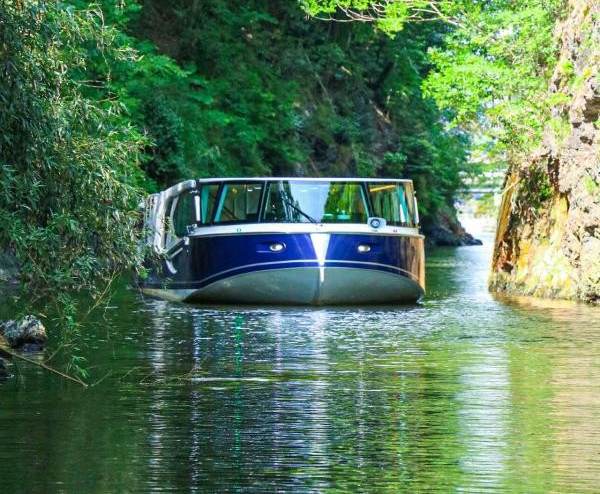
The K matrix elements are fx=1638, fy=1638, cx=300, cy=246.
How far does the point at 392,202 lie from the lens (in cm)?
2947

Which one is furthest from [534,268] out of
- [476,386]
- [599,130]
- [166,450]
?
[166,450]

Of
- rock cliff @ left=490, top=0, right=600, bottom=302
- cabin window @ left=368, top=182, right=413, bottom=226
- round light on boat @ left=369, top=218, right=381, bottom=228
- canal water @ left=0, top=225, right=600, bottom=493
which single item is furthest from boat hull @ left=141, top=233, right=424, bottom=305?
canal water @ left=0, top=225, right=600, bottom=493

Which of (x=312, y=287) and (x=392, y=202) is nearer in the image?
(x=312, y=287)

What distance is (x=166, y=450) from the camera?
11.9 meters

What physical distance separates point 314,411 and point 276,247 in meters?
14.4

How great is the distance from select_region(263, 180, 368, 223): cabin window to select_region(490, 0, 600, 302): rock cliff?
12.2 ft

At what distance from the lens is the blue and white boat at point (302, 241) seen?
93.4 feet

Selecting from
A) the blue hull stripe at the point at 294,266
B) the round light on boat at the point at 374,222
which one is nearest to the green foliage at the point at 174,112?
the blue hull stripe at the point at 294,266

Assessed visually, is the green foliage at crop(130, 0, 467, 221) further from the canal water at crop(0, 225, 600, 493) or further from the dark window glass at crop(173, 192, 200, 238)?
the canal water at crop(0, 225, 600, 493)

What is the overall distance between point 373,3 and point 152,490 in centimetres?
2607

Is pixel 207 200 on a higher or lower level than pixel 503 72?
lower

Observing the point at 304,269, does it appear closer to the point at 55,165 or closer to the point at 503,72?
the point at 503,72

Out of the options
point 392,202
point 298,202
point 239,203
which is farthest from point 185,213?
point 392,202

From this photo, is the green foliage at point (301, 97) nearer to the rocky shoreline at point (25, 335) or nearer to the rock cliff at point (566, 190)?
the rock cliff at point (566, 190)
